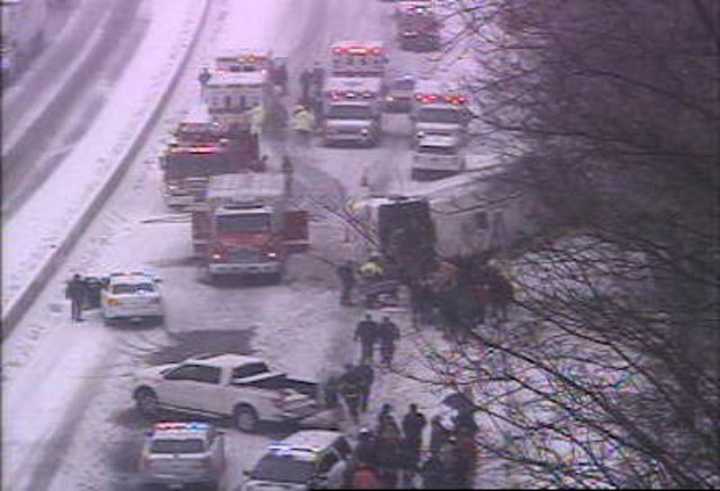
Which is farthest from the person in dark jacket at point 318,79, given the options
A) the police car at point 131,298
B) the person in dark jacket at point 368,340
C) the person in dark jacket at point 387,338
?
the person in dark jacket at point 387,338

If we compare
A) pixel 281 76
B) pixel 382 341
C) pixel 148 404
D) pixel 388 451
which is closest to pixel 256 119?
pixel 281 76

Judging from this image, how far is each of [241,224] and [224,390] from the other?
8.85ft

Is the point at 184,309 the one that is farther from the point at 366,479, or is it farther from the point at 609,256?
the point at 366,479

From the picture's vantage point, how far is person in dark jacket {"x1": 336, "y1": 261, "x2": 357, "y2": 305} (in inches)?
192

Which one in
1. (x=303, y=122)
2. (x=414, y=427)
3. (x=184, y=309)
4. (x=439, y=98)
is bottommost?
(x=184, y=309)

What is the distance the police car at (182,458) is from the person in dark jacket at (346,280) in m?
0.74

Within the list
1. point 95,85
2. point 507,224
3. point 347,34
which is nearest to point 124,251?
point 347,34

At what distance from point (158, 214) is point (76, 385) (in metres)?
1.92

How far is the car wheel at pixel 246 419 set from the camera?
20.1 ft

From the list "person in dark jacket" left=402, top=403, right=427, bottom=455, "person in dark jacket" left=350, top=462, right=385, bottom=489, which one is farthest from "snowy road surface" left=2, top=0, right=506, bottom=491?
"person in dark jacket" left=350, top=462, right=385, bottom=489

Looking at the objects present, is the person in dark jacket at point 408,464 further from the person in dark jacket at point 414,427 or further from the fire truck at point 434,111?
the fire truck at point 434,111

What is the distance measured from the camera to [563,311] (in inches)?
122

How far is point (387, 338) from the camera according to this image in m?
4.61

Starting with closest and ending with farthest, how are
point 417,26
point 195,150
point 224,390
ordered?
point 417,26, point 224,390, point 195,150
